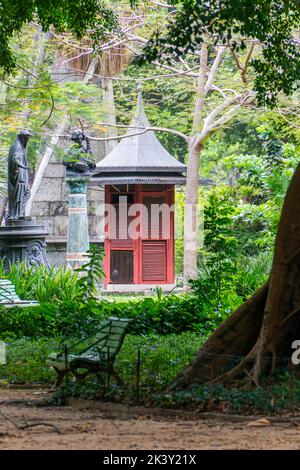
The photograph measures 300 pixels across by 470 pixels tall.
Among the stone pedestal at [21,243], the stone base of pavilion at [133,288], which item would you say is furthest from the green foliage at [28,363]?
the stone base of pavilion at [133,288]

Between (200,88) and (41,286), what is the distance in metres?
9.62

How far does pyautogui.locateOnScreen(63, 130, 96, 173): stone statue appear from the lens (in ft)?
81.9

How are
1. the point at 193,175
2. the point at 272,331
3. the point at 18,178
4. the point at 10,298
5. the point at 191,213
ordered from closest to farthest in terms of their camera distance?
1. the point at 272,331
2. the point at 10,298
3. the point at 18,178
4. the point at 193,175
5. the point at 191,213

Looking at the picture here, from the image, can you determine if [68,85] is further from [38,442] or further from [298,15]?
[38,442]

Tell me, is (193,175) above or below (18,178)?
above

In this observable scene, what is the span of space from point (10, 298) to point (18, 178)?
5793 mm

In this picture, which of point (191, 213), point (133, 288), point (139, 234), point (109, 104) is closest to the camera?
point (191, 213)

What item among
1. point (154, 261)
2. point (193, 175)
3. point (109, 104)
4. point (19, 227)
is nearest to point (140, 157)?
point (109, 104)

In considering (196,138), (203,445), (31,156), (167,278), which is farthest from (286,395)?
(31,156)

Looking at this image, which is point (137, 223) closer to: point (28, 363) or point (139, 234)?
point (139, 234)

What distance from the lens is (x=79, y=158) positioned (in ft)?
82.5

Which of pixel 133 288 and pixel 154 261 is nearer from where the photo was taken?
pixel 133 288

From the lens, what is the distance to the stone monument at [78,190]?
25125mm

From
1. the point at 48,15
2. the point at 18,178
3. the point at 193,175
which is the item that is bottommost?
the point at 18,178
